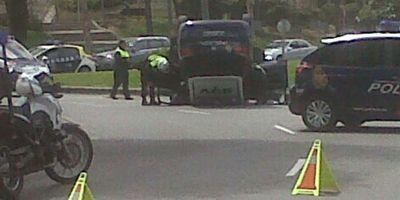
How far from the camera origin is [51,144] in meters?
11.9

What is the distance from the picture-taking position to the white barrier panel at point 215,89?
26.4 m

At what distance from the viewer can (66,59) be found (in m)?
43.9

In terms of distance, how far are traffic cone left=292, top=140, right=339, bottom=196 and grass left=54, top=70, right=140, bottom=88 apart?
21568 millimetres

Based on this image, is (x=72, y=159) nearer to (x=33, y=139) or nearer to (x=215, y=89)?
(x=33, y=139)

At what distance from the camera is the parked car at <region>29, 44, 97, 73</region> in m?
43.5

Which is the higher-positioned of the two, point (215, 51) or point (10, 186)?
point (10, 186)

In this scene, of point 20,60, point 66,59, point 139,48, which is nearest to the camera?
point 20,60

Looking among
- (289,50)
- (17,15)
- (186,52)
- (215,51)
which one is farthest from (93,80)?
(289,50)

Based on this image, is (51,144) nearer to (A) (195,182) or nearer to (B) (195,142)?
(A) (195,182)

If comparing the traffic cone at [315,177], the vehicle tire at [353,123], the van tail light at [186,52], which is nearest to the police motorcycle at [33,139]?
the traffic cone at [315,177]

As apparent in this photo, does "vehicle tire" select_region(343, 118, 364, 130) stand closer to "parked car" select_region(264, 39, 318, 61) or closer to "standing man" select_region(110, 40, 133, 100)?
"standing man" select_region(110, 40, 133, 100)

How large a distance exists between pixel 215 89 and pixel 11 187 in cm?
1540

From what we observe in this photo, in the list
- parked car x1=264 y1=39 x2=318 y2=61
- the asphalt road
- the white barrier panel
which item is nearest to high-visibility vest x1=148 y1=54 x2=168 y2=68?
the white barrier panel

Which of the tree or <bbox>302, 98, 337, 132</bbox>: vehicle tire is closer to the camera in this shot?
<bbox>302, 98, 337, 132</bbox>: vehicle tire
